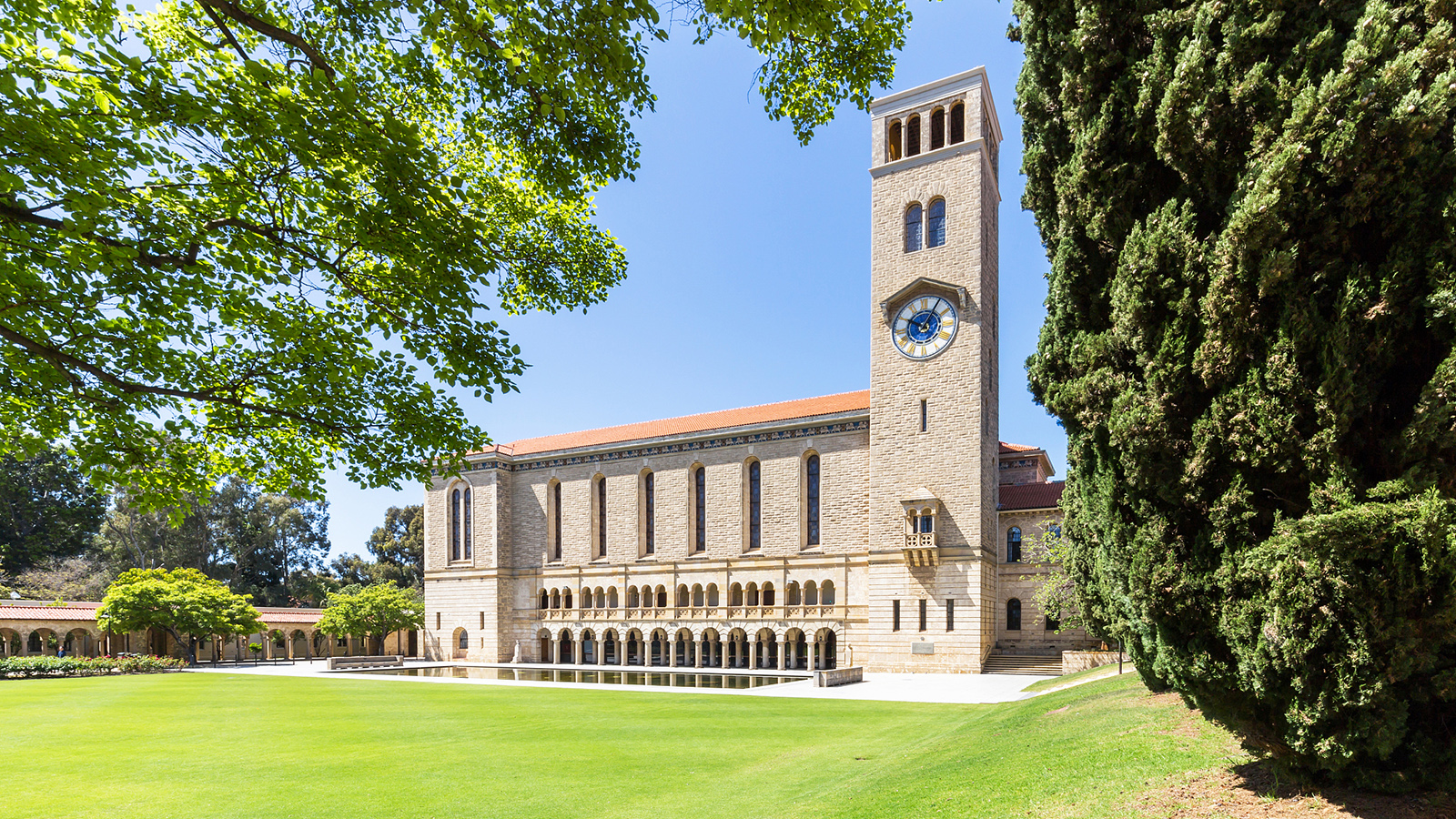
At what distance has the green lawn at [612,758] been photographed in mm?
8609

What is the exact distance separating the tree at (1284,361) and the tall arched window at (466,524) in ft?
159

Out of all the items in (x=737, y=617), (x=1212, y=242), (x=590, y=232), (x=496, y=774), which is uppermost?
(x=590, y=232)

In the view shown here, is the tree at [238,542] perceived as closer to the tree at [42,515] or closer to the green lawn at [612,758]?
the tree at [42,515]

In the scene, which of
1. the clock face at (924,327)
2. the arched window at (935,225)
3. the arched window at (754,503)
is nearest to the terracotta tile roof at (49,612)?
the arched window at (754,503)

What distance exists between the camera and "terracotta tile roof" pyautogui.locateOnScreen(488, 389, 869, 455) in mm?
41281

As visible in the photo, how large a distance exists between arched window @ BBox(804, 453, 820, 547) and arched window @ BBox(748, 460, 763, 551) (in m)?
2.70

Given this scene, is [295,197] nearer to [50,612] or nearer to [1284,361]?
[1284,361]

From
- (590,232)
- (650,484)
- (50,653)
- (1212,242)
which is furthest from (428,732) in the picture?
(50,653)

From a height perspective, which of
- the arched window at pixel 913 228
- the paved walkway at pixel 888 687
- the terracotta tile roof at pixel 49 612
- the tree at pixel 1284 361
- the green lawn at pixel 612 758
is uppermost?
the arched window at pixel 913 228

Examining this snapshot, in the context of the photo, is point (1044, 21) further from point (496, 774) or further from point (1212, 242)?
→ point (496, 774)

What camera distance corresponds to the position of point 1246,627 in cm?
565

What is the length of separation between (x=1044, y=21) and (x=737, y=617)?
36862 mm

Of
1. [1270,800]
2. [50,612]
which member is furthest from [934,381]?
[50,612]

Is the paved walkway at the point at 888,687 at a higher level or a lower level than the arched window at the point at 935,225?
lower
